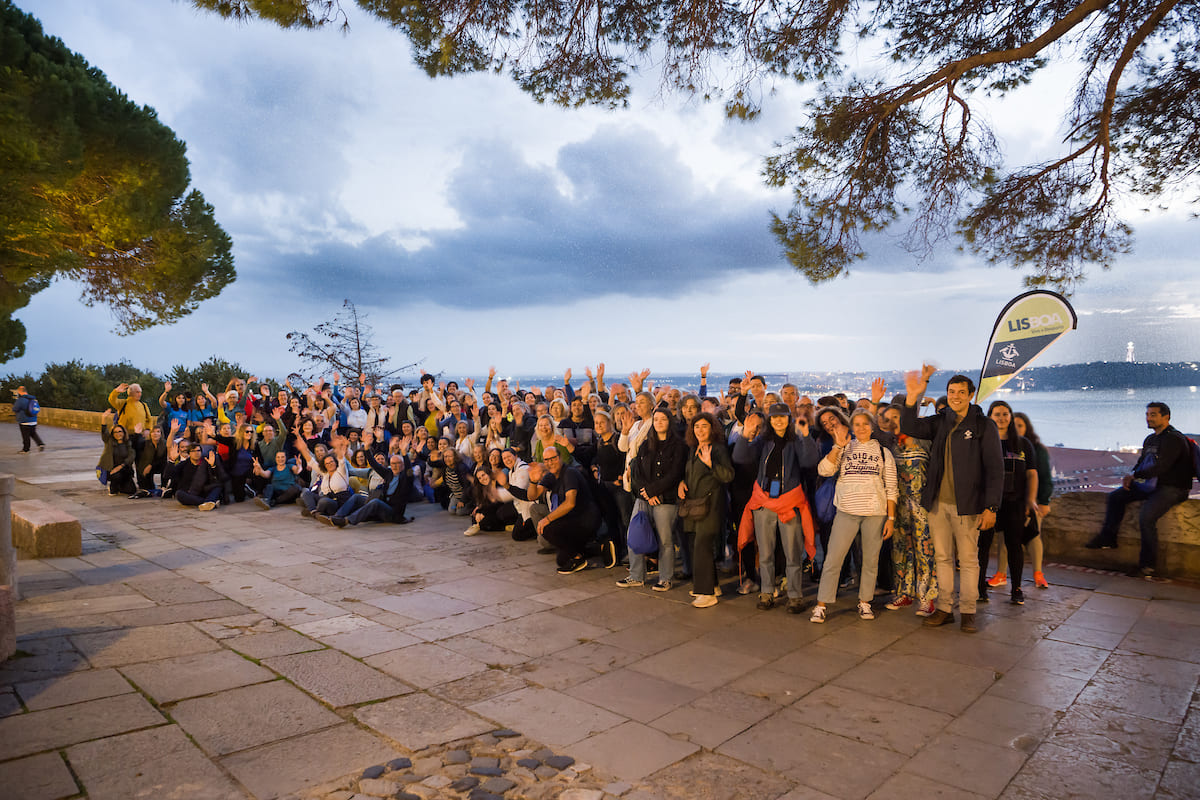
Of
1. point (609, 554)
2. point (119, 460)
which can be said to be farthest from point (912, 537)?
point (119, 460)

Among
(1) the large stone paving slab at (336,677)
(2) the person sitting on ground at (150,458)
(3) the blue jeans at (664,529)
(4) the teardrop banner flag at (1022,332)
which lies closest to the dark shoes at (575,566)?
(3) the blue jeans at (664,529)

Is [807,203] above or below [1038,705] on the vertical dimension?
above

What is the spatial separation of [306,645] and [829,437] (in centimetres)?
452

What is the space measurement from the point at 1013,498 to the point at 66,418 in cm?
2801

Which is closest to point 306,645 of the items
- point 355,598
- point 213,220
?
point 355,598

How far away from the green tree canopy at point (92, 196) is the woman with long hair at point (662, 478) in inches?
461

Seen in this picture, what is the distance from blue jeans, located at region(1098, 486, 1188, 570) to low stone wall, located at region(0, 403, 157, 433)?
1005 inches

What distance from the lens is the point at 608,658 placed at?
460 cm

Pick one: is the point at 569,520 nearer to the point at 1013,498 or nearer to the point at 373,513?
the point at 373,513

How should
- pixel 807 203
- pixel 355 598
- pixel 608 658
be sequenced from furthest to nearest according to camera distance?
pixel 807 203, pixel 355 598, pixel 608 658

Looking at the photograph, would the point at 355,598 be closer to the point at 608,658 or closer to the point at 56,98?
the point at 608,658

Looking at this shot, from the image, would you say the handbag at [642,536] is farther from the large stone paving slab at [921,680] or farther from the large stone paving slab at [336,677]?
the large stone paving slab at [336,677]

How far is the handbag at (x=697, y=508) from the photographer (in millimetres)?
5812

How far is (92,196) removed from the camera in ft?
49.0
